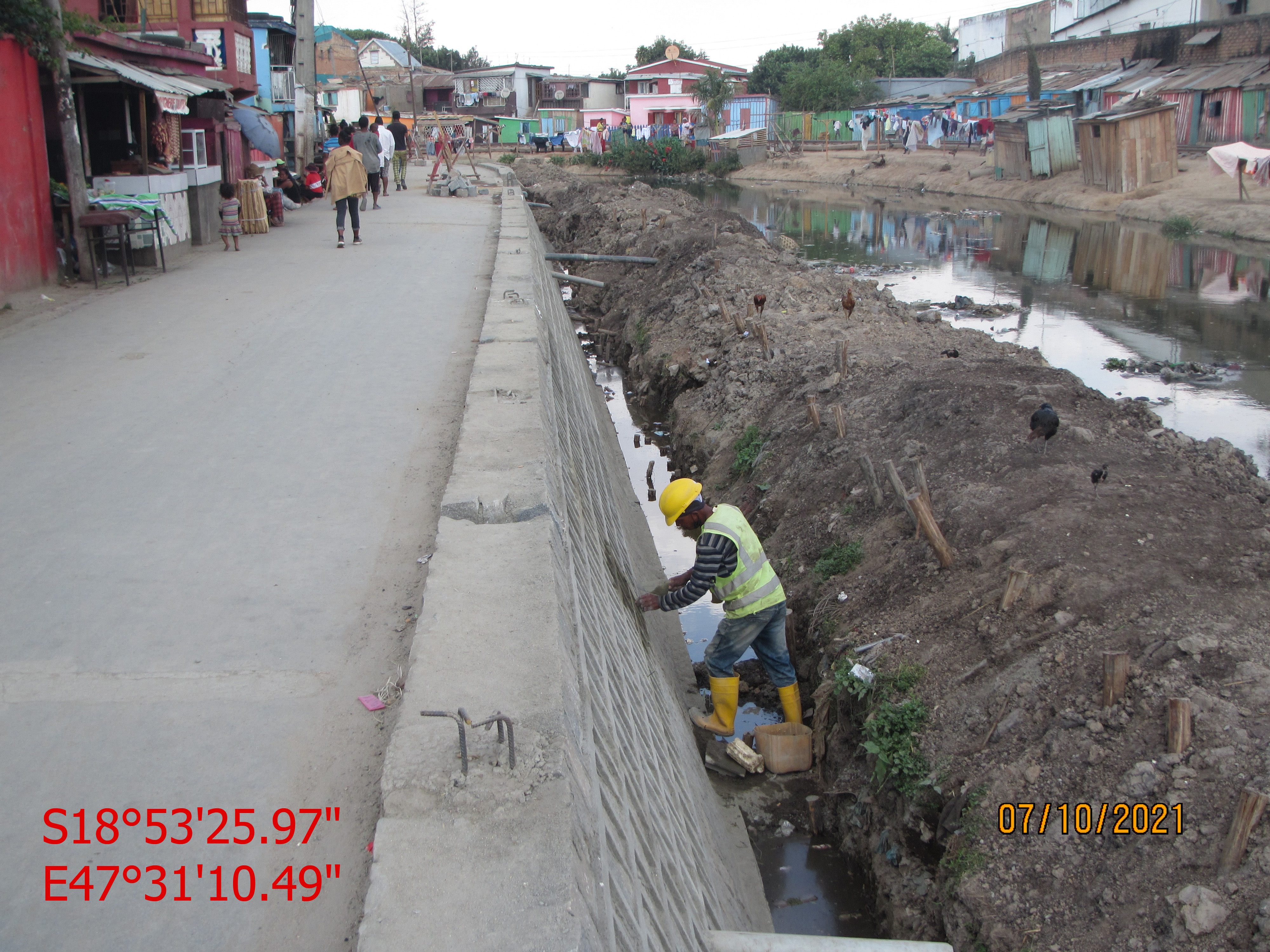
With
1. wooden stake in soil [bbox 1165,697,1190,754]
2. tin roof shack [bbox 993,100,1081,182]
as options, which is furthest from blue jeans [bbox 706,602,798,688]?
tin roof shack [bbox 993,100,1081,182]

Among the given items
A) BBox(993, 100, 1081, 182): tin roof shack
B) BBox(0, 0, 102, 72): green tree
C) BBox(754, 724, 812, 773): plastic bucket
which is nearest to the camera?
BBox(754, 724, 812, 773): plastic bucket

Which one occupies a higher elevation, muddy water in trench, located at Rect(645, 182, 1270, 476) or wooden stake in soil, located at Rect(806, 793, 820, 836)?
muddy water in trench, located at Rect(645, 182, 1270, 476)

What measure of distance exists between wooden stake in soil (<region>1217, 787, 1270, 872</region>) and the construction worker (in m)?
2.73

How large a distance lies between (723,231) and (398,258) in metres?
8.88

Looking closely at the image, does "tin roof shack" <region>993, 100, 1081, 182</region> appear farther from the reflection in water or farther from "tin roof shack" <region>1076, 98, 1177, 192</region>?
the reflection in water

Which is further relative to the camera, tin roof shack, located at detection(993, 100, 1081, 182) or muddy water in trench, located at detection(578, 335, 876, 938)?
tin roof shack, located at detection(993, 100, 1081, 182)

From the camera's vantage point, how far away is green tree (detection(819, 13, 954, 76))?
71.0m

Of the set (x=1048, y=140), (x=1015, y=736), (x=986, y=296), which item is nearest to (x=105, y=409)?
(x=1015, y=736)

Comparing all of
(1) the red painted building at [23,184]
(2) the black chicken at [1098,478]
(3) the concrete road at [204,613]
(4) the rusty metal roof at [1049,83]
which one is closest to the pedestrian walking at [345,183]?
(1) the red painted building at [23,184]

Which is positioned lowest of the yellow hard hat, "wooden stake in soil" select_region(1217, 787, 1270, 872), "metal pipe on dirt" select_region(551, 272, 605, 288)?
"wooden stake in soil" select_region(1217, 787, 1270, 872)

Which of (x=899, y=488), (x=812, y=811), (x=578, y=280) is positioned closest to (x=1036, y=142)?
(x=578, y=280)

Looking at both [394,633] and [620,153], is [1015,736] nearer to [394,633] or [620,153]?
[394,633]

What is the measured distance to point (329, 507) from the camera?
16.7ft
